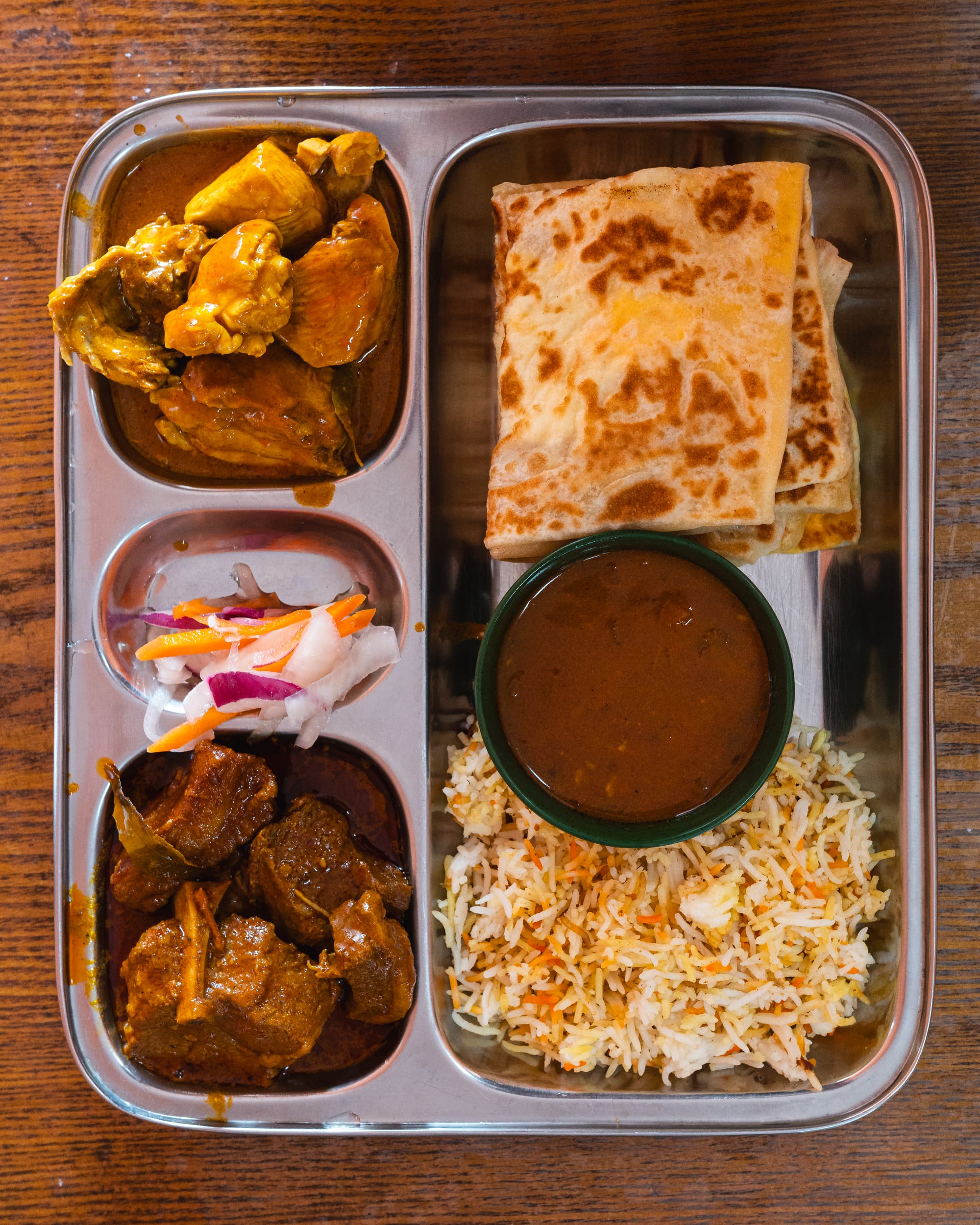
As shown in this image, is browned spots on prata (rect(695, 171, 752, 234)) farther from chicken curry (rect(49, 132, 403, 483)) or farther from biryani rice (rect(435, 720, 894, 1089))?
biryani rice (rect(435, 720, 894, 1089))

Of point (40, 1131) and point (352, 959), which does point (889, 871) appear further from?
point (40, 1131)

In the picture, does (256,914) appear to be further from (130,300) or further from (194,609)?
(130,300)

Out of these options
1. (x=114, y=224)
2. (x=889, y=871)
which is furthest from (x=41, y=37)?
(x=889, y=871)

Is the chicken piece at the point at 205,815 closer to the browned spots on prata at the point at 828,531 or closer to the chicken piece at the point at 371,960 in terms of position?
the chicken piece at the point at 371,960

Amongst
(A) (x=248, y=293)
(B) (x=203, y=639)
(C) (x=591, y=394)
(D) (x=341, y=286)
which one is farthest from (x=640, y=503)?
(B) (x=203, y=639)

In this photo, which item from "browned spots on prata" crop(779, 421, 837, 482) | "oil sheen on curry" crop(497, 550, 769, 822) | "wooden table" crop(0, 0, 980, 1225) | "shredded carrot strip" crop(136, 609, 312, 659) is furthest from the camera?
"wooden table" crop(0, 0, 980, 1225)

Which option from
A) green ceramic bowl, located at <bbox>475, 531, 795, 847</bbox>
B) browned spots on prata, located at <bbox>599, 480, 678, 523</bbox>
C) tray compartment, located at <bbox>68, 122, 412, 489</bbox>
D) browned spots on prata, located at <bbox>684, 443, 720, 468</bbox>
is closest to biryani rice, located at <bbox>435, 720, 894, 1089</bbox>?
green ceramic bowl, located at <bbox>475, 531, 795, 847</bbox>

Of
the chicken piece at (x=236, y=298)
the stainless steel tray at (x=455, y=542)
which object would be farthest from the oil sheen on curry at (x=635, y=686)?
the chicken piece at (x=236, y=298)
